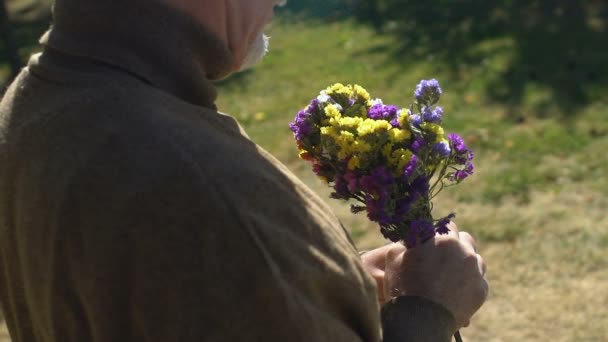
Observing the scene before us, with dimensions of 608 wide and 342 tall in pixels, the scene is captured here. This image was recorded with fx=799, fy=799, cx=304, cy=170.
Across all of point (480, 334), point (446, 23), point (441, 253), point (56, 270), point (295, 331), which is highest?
point (446, 23)

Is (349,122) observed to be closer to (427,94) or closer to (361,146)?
(361,146)

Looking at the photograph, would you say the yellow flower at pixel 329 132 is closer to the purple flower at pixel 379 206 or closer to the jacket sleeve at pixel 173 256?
the purple flower at pixel 379 206

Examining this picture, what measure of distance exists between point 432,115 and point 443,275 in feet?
1.24

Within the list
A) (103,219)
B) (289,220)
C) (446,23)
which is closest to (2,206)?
(103,219)

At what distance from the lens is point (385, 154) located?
1.76m

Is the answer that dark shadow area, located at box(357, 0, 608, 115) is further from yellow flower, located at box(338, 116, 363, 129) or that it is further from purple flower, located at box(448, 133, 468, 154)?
yellow flower, located at box(338, 116, 363, 129)

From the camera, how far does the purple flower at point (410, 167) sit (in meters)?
1.74

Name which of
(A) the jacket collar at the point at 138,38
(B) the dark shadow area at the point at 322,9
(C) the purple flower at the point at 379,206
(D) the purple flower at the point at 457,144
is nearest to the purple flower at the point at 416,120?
(D) the purple flower at the point at 457,144

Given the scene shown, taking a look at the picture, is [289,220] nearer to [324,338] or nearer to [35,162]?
[324,338]

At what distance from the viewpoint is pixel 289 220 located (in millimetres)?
1318

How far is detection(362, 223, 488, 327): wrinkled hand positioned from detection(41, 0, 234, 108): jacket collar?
0.68 meters

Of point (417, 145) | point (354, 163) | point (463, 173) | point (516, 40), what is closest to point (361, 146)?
point (354, 163)

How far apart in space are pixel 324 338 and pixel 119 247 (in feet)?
1.19

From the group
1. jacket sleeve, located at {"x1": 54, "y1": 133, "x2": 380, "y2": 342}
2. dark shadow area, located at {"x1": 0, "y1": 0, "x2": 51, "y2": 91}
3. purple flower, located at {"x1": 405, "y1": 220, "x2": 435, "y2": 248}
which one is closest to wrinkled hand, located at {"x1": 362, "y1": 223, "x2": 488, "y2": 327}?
purple flower, located at {"x1": 405, "y1": 220, "x2": 435, "y2": 248}
